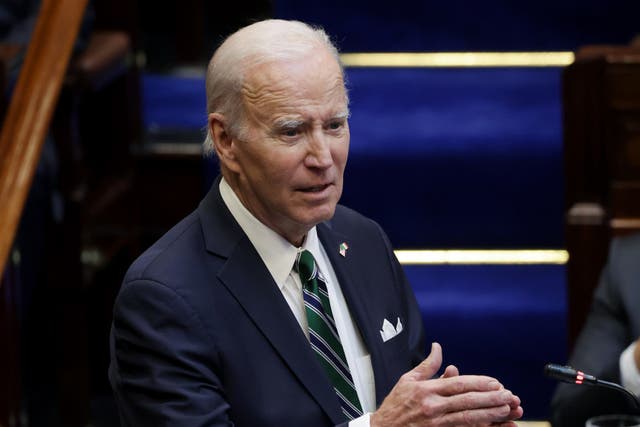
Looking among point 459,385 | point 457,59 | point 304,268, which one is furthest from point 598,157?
point 459,385

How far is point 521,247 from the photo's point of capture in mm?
2811

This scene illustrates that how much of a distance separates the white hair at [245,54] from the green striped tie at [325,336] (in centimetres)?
17

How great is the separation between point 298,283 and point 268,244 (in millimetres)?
57

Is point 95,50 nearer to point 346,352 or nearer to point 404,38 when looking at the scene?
point 404,38

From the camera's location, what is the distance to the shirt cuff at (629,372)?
185cm

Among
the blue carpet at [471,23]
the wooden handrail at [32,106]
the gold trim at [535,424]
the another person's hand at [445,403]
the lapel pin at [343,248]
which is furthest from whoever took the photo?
the blue carpet at [471,23]

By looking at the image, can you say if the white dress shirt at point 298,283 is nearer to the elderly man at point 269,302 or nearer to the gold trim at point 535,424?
the elderly man at point 269,302

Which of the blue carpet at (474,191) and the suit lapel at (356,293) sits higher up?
the suit lapel at (356,293)

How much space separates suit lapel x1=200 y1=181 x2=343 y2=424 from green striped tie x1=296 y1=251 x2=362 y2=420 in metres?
0.03

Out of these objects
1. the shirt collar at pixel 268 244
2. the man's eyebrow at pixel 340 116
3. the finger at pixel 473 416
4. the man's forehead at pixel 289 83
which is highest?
the man's forehead at pixel 289 83

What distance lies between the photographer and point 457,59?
10.3 feet

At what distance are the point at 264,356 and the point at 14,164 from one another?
992mm

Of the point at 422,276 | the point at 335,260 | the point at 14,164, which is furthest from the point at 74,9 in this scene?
the point at 335,260

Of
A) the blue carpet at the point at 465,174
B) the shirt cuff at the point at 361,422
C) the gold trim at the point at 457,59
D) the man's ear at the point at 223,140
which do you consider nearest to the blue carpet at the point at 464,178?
the blue carpet at the point at 465,174
